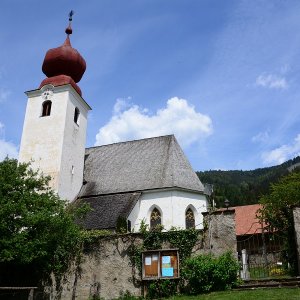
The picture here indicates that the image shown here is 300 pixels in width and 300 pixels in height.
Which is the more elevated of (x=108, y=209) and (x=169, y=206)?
(x=169, y=206)

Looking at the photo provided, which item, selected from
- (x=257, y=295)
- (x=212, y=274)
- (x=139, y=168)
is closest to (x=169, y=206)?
(x=139, y=168)

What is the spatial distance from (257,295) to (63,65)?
23385 millimetres

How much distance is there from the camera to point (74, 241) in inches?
629

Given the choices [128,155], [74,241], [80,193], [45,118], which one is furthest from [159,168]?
[74,241]

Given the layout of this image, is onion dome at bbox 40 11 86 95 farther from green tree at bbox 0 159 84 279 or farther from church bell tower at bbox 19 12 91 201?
green tree at bbox 0 159 84 279

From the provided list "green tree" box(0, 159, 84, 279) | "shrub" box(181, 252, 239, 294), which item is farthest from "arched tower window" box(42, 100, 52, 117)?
"shrub" box(181, 252, 239, 294)

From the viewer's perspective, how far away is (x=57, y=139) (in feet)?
87.3

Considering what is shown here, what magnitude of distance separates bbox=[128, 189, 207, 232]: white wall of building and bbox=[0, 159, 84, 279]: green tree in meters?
8.02

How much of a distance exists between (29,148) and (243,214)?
23.4m

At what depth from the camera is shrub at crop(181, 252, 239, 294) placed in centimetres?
1298

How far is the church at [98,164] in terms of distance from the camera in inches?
960

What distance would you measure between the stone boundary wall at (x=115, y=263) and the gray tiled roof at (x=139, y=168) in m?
9.61

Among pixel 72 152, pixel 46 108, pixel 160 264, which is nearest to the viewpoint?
pixel 160 264

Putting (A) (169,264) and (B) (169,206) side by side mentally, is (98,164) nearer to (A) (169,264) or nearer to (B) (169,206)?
(B) (169,206)
